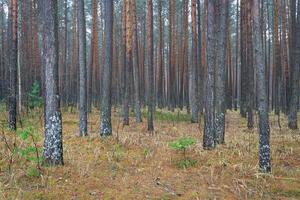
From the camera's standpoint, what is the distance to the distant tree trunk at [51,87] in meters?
6.89

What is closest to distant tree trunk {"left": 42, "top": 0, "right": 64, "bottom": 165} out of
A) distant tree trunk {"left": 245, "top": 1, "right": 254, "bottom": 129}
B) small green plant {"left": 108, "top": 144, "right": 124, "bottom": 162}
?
small green plant {"left": 108, "top": 144, "right": 124, "bottom": 162}

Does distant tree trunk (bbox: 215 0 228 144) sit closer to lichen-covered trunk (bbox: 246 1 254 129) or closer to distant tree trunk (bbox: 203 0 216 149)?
distant tree trunk (bbox: 203 0 216 149)

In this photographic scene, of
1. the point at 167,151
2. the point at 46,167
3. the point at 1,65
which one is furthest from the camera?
the point at 1,65

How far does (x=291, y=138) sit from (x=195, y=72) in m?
7.07

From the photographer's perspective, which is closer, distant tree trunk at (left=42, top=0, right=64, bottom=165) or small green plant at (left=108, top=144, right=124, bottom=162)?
distant tree trunk at (left=42, top=0, right=64, bottom=165)

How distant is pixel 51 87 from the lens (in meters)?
6.86

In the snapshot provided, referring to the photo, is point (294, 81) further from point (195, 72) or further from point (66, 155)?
point (66, 155)

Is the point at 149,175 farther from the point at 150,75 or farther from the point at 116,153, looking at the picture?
the point at 150,75

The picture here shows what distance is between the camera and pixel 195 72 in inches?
712

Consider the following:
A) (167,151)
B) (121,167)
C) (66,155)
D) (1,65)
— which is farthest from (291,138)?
(1,65)

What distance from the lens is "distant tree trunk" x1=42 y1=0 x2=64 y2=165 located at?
22.6 ft

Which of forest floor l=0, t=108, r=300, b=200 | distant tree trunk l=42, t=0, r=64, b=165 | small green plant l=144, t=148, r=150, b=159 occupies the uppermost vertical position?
distant tree trunk l=42, t=0, r=64, b=165

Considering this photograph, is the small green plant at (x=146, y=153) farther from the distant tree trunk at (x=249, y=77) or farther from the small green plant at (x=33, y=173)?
the distant tree trunk at (x=249, y=77)

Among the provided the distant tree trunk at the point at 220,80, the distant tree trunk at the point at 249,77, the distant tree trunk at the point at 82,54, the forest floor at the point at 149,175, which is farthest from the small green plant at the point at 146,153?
the distant tree trunk at the point at 249,77
